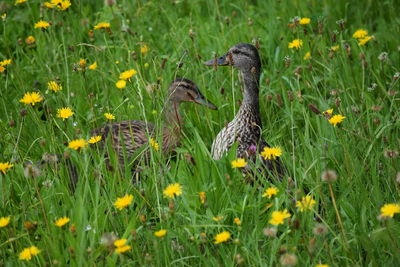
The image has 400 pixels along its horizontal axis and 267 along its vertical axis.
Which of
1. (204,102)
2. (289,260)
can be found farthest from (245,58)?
(289,260)

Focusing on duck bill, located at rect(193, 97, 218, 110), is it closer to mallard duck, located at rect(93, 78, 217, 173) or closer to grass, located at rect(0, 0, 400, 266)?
mallard duck, located at rect(93, 78, 217, 173)

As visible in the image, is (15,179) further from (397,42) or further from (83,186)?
(397,42)

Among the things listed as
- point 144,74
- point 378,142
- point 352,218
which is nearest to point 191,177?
point 352,218

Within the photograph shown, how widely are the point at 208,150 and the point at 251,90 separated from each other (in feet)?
1.70

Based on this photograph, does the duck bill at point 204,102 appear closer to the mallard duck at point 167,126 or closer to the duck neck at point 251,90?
the mallard duck at point 167,126

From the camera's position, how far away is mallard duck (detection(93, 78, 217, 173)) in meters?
4.98

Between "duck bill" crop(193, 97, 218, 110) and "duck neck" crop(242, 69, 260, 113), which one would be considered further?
"duck bill" crop(193, 97, 218, 110)

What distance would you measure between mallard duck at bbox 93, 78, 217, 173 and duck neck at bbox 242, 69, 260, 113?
10.3 inches

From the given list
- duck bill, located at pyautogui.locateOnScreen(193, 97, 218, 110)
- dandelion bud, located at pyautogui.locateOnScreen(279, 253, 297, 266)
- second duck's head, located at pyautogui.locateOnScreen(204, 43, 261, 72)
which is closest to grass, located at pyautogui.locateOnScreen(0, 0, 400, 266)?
dandelion bud, located at pyautogui.locateOnScreen(279, 253, 297, 266)

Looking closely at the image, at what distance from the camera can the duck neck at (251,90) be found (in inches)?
193

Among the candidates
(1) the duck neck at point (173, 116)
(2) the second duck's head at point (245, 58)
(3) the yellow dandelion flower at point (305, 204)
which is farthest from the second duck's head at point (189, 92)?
(3) the yellow dandelion flower at point (305, 204)

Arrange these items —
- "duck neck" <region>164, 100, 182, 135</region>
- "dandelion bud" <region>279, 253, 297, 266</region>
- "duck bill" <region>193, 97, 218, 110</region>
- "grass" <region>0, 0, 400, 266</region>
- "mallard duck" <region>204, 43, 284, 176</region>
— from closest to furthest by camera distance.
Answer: "dandelion bud" <region>279, 253, 297, 266</region> → "grass" <region>0, 0, 400, 266</region> → "mallard duck" <region>204, 43, 284, 176</region> → "duck bill" <region>193, 97, 218, 110</region> → "duck neck" <region>164, 100, 182, 135</region>

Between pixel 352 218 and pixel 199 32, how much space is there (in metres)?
2.93

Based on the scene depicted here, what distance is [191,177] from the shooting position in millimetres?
4012
